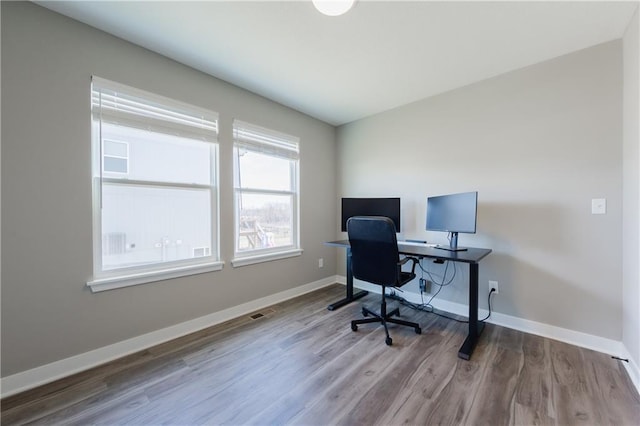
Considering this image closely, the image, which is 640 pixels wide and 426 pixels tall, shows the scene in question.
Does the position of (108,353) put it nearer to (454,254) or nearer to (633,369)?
(454,254)

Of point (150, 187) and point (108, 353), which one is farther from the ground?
point (150, 187)

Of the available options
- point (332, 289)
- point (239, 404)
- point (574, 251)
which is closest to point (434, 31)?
point (574, 251)

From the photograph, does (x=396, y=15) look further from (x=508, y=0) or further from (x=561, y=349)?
(x=561, y=349)

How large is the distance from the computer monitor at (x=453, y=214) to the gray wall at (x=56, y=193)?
8.50ft

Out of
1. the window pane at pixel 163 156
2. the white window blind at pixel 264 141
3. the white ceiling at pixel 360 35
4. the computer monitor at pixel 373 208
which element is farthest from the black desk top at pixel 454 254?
the window pane at pixel 163 156

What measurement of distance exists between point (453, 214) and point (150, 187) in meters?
2.83

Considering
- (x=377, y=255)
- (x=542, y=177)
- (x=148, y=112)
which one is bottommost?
(x=377, y=255)

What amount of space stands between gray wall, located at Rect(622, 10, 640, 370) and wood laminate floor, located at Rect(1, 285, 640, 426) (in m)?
0.32

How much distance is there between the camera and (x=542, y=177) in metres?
2.24

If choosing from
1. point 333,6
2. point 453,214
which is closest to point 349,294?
point 453,214

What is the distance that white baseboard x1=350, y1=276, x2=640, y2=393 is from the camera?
177 centimetres

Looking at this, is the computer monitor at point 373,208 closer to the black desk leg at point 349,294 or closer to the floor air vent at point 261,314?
the black desk leg at point 349,294

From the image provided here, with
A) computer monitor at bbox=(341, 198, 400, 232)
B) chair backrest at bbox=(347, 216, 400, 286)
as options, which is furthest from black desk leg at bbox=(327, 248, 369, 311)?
chair backrest at bbox=(347, 216, 400, 286)

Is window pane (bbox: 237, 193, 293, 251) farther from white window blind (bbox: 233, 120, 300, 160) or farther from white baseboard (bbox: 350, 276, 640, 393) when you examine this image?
white baseboard (bbox: 350, 276, 640, 393)
